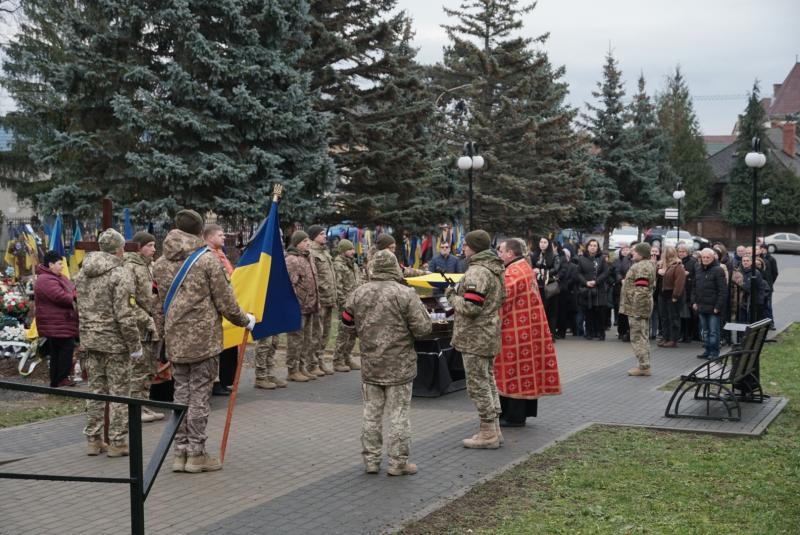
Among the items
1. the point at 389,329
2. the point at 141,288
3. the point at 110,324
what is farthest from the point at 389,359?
the point at 141,288

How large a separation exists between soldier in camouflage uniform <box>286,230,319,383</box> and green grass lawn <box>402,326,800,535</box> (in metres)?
4.86

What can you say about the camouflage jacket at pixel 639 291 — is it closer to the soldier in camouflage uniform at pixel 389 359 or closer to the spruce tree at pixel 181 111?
the soldier in camouflage uniform at pixel 389 359

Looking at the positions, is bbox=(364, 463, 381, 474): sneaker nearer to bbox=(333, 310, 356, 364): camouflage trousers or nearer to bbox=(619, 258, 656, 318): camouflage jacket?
bbox=(333, 310, 356, 364): camouflage trousers

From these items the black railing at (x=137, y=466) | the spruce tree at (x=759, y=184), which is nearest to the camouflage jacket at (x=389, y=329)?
the black railing at (x=137, y=466)

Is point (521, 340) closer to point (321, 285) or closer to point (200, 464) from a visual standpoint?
point (200, 464)

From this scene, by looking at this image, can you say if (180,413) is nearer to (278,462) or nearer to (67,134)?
(278,462)

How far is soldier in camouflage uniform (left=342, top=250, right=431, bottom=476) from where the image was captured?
302 inches

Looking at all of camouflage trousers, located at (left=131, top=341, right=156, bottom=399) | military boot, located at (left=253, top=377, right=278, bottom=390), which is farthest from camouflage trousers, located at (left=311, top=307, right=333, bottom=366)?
camouflage trousers, located at (left=131, top=341, right=156, bottom=399)

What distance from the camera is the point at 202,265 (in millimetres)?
7738

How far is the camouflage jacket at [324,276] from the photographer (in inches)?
531

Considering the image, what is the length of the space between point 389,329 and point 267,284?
5.92ft

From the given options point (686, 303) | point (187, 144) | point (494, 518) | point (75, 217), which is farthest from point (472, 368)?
point (75, 217)

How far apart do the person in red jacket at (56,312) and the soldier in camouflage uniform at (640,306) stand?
8.01 meters

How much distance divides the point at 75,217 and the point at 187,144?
3275 millimetres
